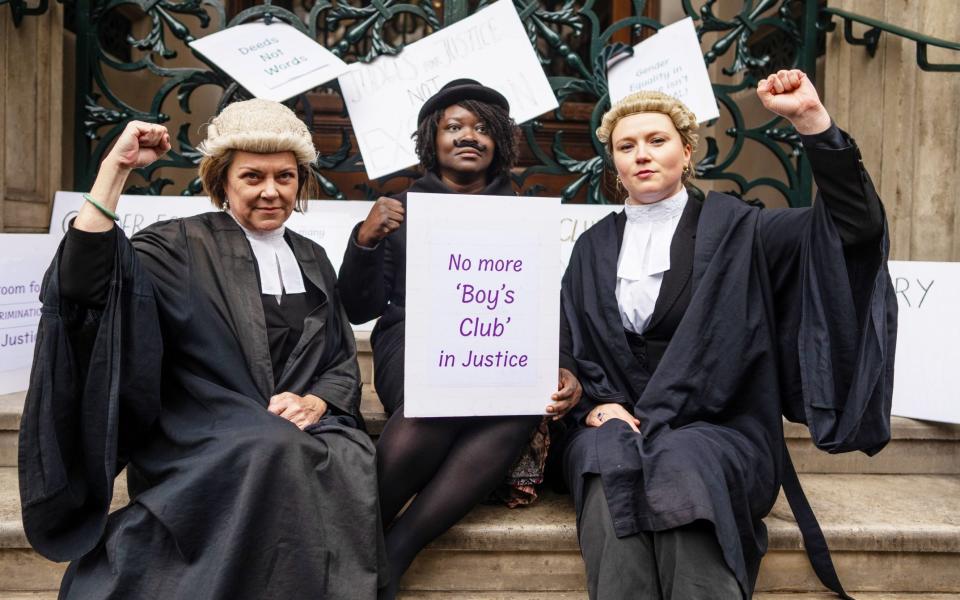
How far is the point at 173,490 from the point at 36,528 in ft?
1.10

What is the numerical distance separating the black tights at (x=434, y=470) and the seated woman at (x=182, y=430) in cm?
11

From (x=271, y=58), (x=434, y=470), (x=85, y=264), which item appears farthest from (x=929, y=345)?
(x=271, y=58)

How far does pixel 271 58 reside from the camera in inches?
129

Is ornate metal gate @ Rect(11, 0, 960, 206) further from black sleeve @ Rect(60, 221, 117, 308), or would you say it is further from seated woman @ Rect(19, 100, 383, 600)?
black sleeve @ Rect(60, 221, 117, 308)

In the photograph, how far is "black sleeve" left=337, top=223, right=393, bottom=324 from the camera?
229 cm

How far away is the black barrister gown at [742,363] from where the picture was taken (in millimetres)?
1880

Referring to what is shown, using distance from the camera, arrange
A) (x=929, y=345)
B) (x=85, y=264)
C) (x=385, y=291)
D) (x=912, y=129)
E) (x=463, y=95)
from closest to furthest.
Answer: (x=85, y=264) → (x=385, y=291) → (x=463, y=95) → (x=929, y=345) → (x=912, y=129)

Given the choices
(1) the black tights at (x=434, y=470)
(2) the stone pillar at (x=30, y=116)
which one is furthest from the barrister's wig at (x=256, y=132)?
(2) the stone pillar at (x=30, y=116)

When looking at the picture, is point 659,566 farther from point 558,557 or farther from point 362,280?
point 362,280

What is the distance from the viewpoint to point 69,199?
326cm

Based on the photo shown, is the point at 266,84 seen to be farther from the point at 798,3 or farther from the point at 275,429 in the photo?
the point at 798,3

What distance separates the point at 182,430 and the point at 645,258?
131 centimetres

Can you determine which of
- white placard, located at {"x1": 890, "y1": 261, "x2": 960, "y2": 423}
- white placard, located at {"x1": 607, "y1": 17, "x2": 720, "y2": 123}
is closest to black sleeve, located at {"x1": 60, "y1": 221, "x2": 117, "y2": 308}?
white placard, located at {"x1": 607, "y1": 17, "x2": 720, "y2": 123}

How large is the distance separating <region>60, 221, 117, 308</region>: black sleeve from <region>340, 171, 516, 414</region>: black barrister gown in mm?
720
